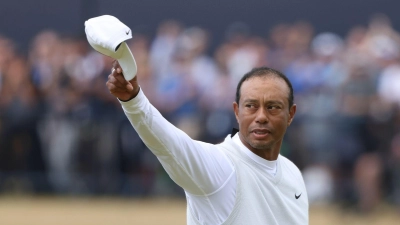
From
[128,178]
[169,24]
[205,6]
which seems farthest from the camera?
[205,6]

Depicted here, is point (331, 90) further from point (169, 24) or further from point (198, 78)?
point (169, 24)

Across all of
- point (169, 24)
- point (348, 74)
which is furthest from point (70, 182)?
point (348, 74)

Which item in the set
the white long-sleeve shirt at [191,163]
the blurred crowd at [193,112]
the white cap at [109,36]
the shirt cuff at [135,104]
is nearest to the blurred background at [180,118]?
the blurred crowd at [193,112]

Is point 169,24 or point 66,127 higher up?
point 169,24

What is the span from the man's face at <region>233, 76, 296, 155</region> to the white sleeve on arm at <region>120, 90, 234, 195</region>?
0.25 meters

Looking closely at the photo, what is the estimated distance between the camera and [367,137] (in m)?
11.7

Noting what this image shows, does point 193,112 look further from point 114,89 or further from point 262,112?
point 114,89

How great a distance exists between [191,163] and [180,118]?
8141 millimetres

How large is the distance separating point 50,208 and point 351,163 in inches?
166

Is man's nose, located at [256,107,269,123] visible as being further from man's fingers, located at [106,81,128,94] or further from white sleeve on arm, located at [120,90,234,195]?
man's fingers, located at [106,81,128,94]

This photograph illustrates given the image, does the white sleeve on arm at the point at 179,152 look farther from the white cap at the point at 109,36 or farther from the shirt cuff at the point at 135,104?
the white cap at the point at 109,36

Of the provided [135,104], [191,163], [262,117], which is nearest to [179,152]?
[191,163]

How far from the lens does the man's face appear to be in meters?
4.53

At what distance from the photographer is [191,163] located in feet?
13.5
